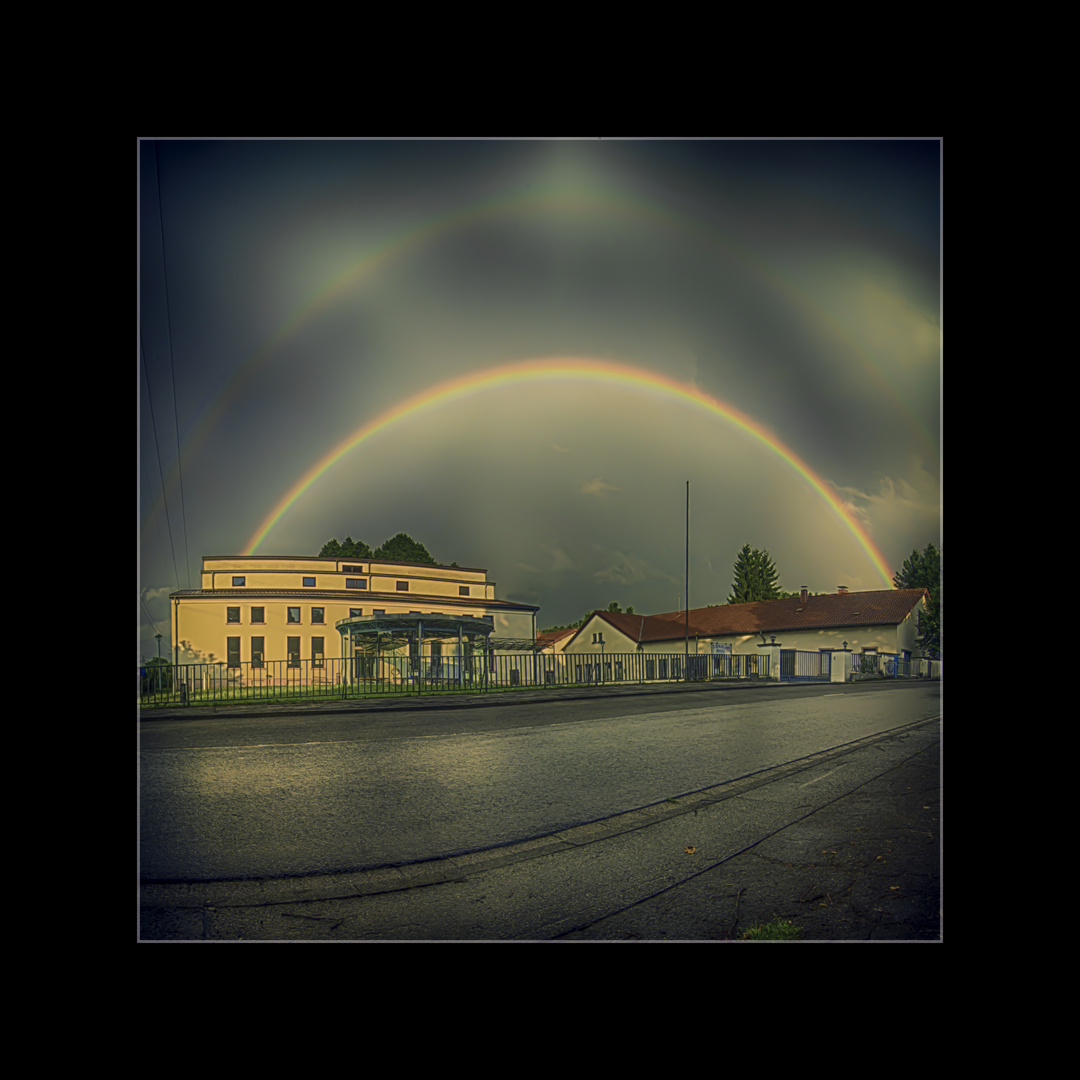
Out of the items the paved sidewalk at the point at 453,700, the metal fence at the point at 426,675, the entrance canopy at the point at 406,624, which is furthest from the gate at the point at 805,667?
the entrance canopy at the point at 406,624

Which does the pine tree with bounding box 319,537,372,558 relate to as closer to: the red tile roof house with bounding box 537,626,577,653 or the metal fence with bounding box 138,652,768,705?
the metal fence with bounding box 138,652,768,705

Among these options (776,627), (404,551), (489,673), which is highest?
(404,551)

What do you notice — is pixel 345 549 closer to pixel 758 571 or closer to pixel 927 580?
pixel 758 571

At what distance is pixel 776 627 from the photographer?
909 cm

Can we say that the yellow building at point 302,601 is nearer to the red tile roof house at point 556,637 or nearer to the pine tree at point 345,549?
the pine tree at point 345,549

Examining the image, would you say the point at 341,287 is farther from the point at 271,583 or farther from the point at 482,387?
the point at 271,583

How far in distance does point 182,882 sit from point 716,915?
298 cm

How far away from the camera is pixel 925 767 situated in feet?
20.1

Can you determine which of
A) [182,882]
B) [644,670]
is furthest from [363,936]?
[644,670]

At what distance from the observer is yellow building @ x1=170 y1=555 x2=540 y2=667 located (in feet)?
19.1

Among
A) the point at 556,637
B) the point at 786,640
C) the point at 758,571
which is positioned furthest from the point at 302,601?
the point at 786,640

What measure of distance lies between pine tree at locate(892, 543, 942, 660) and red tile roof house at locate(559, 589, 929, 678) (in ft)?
0.60

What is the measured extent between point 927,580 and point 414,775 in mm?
4653
